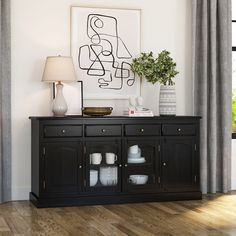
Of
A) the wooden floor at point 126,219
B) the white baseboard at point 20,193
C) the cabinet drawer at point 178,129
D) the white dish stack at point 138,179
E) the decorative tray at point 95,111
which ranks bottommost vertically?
the wooden floor at point 126,219

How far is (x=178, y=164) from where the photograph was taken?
5461 millimetres

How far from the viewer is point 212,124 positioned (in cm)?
589

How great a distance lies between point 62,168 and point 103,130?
0.51 m

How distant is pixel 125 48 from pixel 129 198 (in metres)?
1.51

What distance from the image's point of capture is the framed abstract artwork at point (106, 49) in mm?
5598

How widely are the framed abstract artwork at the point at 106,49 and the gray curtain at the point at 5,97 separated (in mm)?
646

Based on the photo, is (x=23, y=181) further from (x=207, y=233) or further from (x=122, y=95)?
(x=207, y=233)

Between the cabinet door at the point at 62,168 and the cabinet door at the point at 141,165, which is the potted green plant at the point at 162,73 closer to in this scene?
the cabinet door at the point at 141,165

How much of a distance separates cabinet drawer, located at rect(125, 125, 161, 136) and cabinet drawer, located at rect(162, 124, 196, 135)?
0.22 ft

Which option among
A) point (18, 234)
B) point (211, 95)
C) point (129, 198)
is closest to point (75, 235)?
point (18, 234)

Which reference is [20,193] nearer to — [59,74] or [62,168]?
[62,168]

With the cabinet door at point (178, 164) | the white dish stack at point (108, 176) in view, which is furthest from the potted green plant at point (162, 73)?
the white dish stack at point (108, 176)

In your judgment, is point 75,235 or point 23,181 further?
point 23,181

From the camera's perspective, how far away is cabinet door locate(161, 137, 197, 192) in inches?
214
